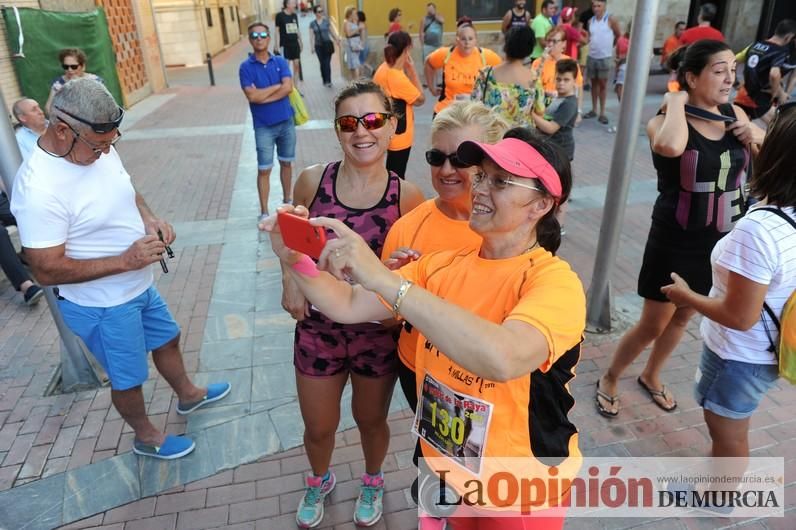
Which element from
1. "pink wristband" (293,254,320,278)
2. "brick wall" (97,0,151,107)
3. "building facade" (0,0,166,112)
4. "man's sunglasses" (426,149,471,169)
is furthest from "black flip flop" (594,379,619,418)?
"brick wall" (97,0,151,107)

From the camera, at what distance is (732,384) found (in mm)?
2332

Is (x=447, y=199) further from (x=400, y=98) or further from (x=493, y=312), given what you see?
(x=400, y=98)

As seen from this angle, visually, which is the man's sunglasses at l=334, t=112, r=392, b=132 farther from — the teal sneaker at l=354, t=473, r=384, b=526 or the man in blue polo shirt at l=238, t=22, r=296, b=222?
the man in blue polo shirt at l=238, t=22, r=296, b=222

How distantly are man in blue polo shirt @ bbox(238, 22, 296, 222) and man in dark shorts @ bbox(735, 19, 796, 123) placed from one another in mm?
6067

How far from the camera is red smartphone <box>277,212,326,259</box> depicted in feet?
4.81

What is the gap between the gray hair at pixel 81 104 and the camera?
7.75 feet

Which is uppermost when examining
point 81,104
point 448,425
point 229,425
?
point 81,104

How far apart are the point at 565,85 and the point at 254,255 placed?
3.67 metres

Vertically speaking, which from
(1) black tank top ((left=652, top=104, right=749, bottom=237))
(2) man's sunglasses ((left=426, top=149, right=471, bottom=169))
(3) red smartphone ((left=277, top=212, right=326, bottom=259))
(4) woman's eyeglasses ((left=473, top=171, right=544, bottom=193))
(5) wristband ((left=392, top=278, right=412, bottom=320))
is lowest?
(1) black tank top ((left=652, top=104, right=749, bottom=237))

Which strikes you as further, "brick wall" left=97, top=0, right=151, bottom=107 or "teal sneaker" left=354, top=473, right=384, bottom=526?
"brick wall" left=97, top=0, right=151, bottom=107

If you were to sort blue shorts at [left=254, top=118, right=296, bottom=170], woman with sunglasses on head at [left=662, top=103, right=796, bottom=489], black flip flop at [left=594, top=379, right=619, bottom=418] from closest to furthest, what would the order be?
woman with sunglasses on head at [left=662, top=103, right=796, bottom=489] → black flip flop at [left=594, top=379, right=619, bottom=418] → blue shorts at [left=254, top=118, right=296, bottom=170]

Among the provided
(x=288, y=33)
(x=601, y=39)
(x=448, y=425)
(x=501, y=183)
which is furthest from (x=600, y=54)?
(x=448, y=425)

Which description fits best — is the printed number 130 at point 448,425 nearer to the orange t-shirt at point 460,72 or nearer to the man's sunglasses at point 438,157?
the man's sunglasses at point 438,157

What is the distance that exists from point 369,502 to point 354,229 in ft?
4.60
